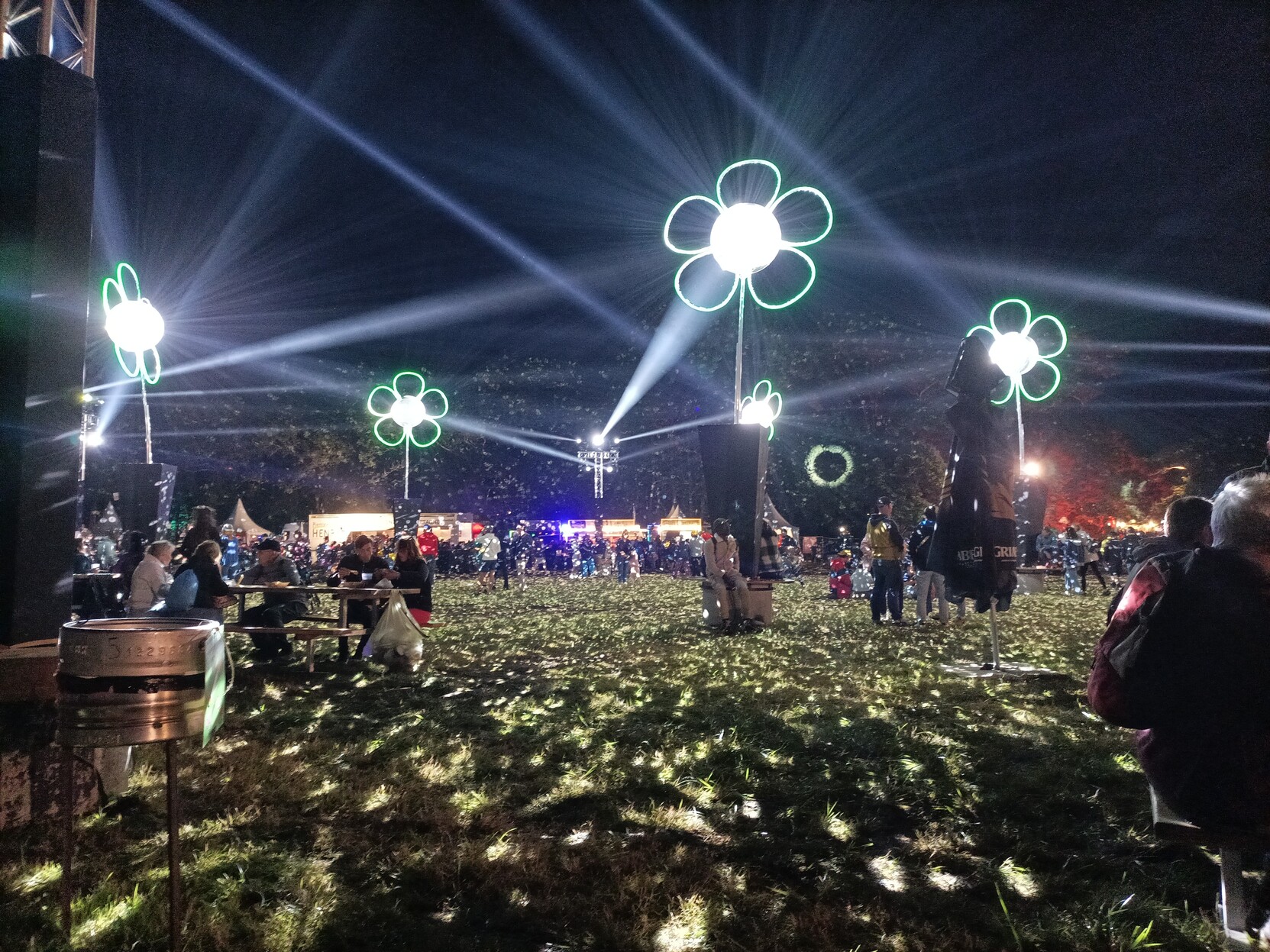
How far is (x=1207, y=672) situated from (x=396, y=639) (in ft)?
24.6

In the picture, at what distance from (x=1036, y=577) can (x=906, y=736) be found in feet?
47.3

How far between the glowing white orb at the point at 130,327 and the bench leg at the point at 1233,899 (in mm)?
14123

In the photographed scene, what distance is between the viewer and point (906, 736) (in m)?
5.58

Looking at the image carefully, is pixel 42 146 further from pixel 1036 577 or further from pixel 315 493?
pixel 315 493

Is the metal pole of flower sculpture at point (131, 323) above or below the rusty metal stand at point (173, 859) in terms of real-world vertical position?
above

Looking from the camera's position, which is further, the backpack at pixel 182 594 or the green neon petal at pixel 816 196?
the green neon petal at pixel 816 196

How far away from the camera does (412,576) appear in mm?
9539

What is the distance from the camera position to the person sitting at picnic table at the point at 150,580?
763cm

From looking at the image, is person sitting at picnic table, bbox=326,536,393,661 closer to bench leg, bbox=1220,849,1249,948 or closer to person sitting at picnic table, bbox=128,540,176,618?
person sitting at picnic table, bbox=128,540,176,618

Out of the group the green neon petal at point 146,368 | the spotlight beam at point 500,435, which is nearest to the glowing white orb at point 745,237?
the green neon petal at point 146,368

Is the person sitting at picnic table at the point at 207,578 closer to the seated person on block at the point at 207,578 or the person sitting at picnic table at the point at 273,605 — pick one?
the seated person on block at the point at 207,578

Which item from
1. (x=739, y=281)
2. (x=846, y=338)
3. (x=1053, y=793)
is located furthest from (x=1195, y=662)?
(x=846, y=338)

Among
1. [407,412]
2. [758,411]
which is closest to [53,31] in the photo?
[758,411]

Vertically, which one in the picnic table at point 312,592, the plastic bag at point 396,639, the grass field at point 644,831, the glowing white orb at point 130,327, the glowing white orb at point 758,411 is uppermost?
the glowing white orb at point 130,327
